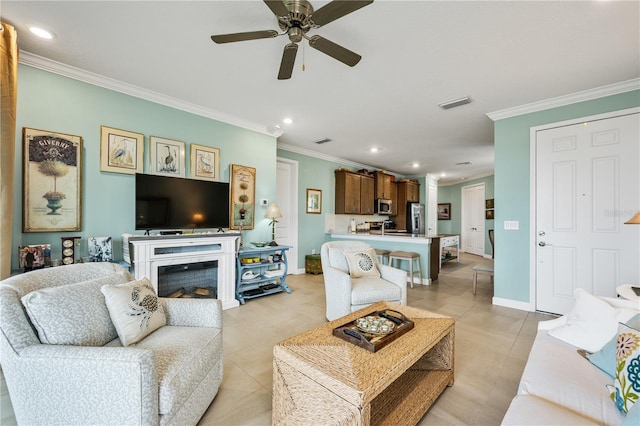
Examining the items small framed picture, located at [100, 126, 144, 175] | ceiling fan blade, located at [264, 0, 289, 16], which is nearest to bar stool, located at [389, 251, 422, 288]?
ceiling fan blade, located at [264, 0, 289, 16]

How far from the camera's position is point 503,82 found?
2699 mm

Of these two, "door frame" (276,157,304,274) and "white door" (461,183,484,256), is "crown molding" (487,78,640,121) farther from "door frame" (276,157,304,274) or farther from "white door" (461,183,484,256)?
"white door" (461,183,484,256)

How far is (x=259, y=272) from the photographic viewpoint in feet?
12.8

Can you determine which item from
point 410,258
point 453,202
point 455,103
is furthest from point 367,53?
point 453,202

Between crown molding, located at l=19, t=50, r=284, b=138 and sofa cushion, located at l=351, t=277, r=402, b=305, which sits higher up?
crown molding, located at l=19, t=50, r=284, b=138

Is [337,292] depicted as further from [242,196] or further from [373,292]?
[242,196]

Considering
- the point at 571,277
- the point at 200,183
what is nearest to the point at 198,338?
the point at 200,183

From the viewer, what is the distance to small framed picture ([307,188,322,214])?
18.4 ft

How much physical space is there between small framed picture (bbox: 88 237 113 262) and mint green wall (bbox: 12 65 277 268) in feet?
0.58

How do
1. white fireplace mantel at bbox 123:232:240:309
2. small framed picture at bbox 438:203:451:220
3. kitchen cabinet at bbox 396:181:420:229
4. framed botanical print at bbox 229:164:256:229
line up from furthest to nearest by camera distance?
small framed picture at bbox 438:203:451:220
kitchen cabinet at bbox 396:181:420:229
framed botanical print at bbox 229:164:256:229
white fireplace mantel at bbox 123:232:240:309

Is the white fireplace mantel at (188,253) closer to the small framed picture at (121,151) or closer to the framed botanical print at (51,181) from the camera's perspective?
the framed botanical print at (51,181)

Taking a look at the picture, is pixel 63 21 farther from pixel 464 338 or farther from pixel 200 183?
pixel 464 338

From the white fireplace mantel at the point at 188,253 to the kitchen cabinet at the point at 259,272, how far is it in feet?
0.59

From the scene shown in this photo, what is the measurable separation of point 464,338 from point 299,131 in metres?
3.62
